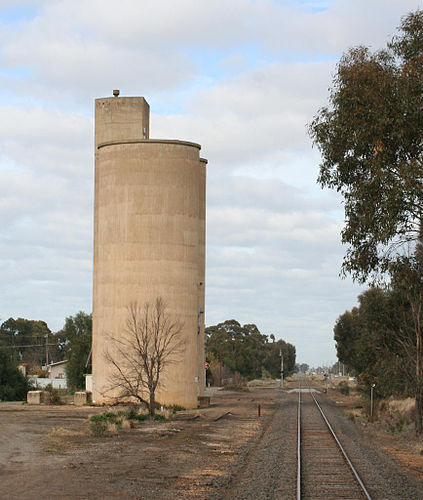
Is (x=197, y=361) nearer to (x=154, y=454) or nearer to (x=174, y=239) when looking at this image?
(x=174, y=239)

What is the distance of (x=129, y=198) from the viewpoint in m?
51.0

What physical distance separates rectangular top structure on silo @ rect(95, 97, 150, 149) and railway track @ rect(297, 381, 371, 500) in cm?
3052

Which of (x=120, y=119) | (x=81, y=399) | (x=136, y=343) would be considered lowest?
(x=81, y=399)

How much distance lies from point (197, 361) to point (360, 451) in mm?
28112

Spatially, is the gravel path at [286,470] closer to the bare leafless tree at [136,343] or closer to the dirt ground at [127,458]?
the dirt ground at [127,458]

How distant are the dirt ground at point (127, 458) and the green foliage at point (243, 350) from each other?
71.4 meters

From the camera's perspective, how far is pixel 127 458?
22.8m

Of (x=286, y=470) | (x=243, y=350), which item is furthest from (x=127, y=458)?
(x=243, y=350)

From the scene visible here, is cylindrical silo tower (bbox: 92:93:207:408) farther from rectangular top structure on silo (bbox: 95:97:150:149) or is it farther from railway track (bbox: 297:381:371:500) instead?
railway track (bbox: 297:381:371:500)

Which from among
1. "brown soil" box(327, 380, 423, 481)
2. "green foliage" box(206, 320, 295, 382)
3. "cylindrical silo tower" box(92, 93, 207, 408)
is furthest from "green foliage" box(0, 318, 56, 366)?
"brown soil" box(327, 380, 423, 481)

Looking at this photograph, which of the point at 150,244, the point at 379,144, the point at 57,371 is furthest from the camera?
the point at 57,371

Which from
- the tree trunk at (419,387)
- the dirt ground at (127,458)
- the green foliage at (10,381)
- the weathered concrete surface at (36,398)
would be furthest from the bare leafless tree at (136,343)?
the tree trunk at (419,387)

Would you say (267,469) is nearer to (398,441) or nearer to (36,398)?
(398,441)

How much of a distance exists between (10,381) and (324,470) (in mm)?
48481
